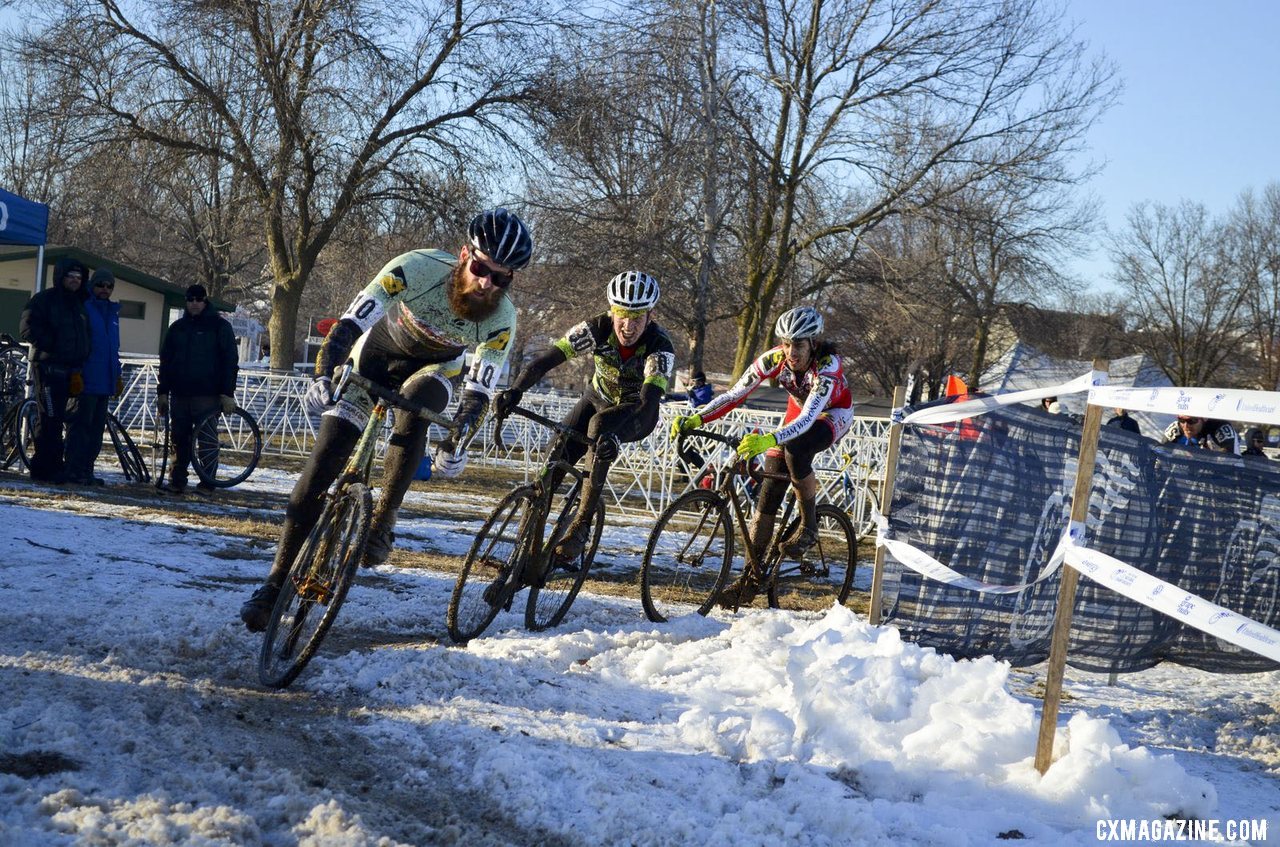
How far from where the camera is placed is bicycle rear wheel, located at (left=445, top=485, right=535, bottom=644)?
633cm

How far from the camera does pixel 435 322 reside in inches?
227

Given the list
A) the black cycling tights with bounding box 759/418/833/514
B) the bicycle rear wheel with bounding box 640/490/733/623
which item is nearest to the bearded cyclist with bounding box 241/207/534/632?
the bicycle rear wheel with bounding box 640/490/733/623

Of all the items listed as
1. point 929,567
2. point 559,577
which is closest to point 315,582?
point 559,577

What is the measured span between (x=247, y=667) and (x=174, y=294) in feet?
113

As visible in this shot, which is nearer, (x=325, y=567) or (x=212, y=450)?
(x=325, y=567)

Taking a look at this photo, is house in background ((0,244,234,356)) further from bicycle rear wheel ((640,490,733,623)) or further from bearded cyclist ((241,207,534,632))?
bearded cyclist ((241,207,534,632))

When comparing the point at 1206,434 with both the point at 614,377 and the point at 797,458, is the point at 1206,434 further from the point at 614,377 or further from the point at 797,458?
the point at 614,377

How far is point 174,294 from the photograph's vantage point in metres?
36.8

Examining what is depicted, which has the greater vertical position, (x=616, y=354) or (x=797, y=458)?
(x=616, y=354)

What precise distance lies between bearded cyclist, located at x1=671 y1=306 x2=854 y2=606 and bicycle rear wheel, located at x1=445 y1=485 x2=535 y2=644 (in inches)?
57.2

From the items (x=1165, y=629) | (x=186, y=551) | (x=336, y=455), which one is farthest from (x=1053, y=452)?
(x=186, y=551)

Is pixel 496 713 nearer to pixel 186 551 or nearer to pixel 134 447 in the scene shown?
pixel 186 551

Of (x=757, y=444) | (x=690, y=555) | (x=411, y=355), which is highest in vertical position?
(x=411, y=355)

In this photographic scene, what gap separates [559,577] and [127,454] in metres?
7.27
